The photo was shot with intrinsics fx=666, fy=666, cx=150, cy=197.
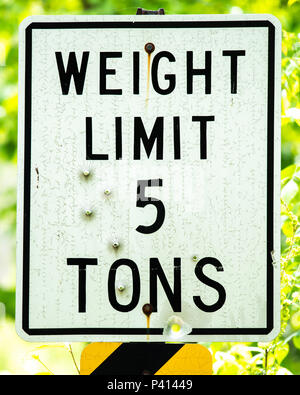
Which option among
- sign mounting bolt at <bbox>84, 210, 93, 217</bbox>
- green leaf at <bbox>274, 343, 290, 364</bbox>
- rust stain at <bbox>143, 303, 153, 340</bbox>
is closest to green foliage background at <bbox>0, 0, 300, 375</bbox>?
green leaf at <bbox>274, 343, 290, 364</bbox>

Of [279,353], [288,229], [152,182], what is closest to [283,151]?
[288,229]

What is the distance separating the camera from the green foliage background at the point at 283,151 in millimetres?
2248

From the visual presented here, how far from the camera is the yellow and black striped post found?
6.16 feet

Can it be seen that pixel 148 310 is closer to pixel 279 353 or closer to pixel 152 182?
pixel 152 182

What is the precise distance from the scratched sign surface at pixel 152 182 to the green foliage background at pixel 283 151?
12.4 inches

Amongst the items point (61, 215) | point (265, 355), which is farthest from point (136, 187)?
point (265, 355)

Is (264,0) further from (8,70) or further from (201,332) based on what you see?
(201,332)

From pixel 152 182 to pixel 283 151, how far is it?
2532 mm

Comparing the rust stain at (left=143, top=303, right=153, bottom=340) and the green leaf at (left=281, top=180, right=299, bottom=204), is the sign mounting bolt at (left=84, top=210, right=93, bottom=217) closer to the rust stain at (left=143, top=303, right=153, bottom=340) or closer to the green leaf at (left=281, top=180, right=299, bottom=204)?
the rust stain at (left=143, top=303, right=153, bottom=340)

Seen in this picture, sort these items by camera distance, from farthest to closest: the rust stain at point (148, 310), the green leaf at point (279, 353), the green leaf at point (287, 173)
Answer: the green leaf at point (287, 173)
the green leaf at point (279, 353)
the rust stain at point (148, 310)

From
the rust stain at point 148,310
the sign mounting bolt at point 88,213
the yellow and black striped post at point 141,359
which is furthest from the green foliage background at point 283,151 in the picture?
the sign mounting bolt at point 88,213

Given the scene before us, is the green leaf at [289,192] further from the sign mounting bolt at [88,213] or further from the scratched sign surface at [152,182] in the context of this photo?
the sign mounting bolt at [88,213]

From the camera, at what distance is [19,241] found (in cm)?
188

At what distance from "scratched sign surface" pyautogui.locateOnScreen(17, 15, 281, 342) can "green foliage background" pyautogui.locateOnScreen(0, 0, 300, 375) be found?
1.03 feet
